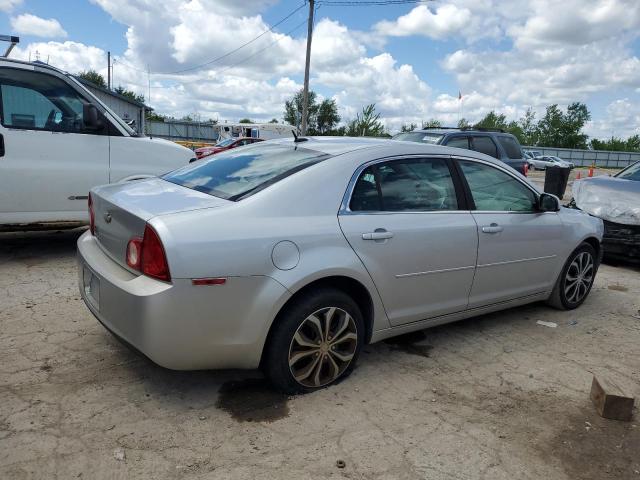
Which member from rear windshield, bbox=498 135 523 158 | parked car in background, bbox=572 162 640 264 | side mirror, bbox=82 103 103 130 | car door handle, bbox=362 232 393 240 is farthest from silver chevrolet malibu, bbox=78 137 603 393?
rear windshield, bbox=498 135 523 158

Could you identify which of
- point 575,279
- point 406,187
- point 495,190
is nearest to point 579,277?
point 575,279

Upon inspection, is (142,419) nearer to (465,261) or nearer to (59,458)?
(59,458)

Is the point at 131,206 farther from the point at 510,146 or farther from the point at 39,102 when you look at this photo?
the point at 510,146

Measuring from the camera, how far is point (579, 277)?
4.96 m

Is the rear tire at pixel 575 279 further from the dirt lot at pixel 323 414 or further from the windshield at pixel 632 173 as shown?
the windshield at pixel 632 173

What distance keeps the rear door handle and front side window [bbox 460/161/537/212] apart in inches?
40.6

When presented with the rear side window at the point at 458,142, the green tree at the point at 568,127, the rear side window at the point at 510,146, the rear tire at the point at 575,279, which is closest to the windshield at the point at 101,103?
the rear tire at the point at 575,279

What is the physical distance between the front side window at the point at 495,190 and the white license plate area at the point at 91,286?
265cm

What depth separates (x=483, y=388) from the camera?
3363 mm

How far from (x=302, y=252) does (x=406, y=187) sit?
1051 mm

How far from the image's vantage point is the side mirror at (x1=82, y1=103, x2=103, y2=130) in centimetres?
545

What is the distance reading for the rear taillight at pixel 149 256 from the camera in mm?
2566

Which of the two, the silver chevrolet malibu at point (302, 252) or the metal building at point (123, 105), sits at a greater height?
the metal building at point (123, 105)

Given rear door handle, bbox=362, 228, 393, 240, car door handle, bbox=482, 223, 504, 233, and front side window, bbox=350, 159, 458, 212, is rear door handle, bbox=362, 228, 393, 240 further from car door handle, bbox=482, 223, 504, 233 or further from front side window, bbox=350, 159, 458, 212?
car door handle, bbox=482, 223, 504, 233
